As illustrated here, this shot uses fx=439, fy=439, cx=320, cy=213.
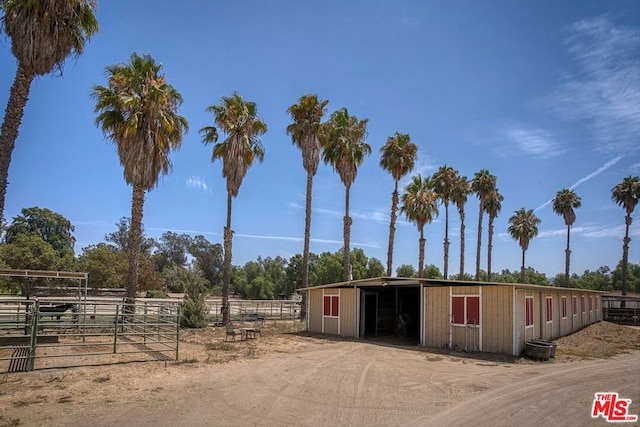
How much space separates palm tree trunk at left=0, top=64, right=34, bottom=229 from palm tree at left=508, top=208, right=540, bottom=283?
5482cm

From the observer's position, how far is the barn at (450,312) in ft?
52.2

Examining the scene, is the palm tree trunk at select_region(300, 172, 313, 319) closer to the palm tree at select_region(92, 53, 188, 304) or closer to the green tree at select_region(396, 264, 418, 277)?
the palm tree at select_region(92, 53, 188, 304)

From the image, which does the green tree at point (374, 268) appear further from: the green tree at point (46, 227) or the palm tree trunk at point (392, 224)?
the green tree at point (46, 227)

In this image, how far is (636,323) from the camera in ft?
114

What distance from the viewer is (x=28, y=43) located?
12039mm

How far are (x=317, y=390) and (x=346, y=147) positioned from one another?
22.5 m

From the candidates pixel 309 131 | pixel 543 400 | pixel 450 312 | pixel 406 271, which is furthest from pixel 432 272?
pixel 543 400

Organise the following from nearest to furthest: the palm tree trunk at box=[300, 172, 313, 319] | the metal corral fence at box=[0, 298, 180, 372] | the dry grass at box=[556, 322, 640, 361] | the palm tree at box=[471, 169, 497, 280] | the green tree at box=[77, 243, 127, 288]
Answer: the metal corral fence at box=[0, 298, 180, 372], the dry grass at box=[556, 322, 640, 361], the palm tree trunk at box=[300, 172, 313, 319], the green tree at box=[77, 243, 127, 288], the palm tree at box=[471, 169, 497, 280]

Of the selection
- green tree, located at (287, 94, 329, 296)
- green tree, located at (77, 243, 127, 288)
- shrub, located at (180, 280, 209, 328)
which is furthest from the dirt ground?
green tree, located at (77, 243, 127, 288)

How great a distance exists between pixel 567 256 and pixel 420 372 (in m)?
48.6

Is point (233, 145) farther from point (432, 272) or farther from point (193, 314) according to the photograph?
point (432, 272)

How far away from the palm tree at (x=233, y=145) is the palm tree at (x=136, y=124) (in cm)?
579

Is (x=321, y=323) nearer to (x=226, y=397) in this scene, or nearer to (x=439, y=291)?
(x=439, y=291)

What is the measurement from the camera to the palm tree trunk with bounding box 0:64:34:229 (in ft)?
36.9
